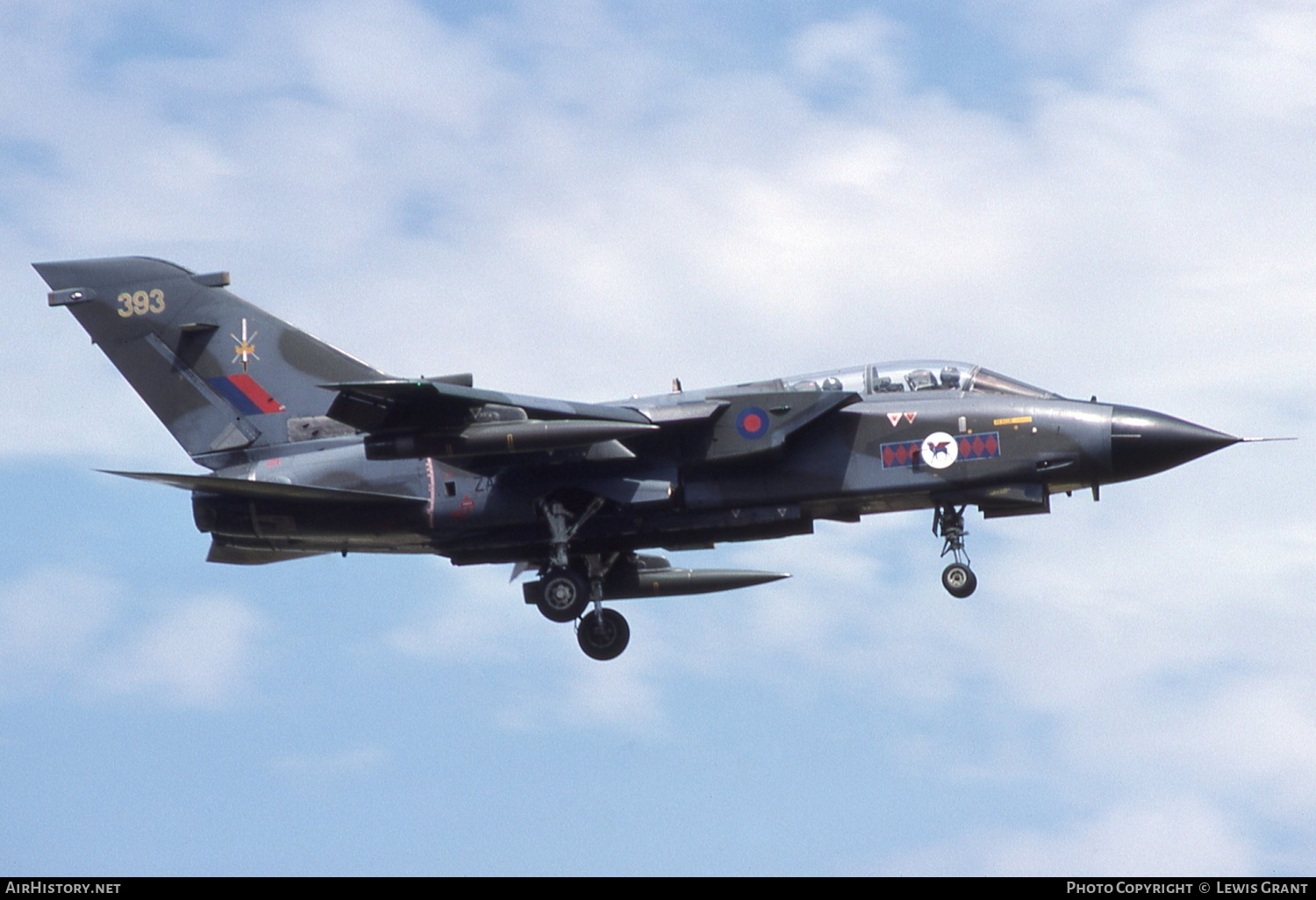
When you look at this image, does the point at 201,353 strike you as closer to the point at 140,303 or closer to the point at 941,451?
the point at 140,303

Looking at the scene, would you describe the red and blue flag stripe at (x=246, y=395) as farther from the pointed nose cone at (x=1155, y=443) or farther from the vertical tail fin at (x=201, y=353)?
the pointed nose cone at (x=1155, y=443)

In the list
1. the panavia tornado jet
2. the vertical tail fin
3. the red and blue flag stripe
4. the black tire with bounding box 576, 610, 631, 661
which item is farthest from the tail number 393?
the black tire with bounding box 576, 610, 631, 661

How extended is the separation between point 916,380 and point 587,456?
4.76 meters

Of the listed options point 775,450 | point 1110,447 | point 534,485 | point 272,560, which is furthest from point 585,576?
point 1110,447

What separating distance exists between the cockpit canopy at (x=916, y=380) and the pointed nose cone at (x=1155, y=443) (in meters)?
1.20

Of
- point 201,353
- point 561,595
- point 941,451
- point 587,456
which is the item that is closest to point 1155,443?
point 941,451

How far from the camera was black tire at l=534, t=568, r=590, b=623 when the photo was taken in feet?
81.1

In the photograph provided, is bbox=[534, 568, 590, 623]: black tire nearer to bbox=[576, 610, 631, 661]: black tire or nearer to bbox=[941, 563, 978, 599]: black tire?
bbox=[576, 610, 631, 661]: black tire

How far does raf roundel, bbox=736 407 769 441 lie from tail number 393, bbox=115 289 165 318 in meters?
9.75

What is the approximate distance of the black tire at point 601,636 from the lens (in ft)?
84.4

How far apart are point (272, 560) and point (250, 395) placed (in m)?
2.76
